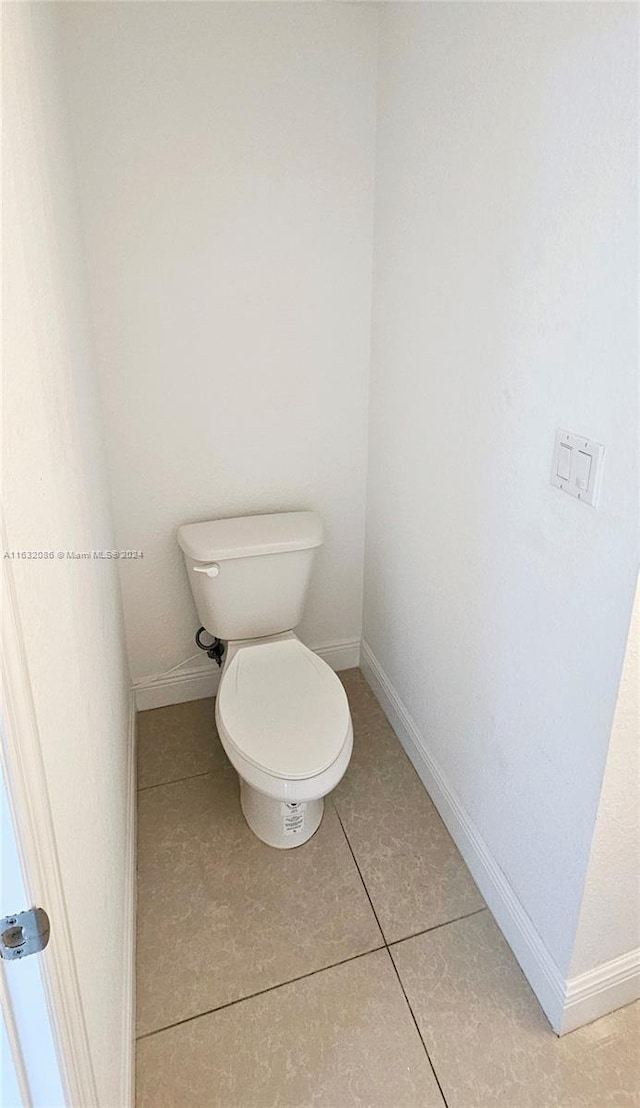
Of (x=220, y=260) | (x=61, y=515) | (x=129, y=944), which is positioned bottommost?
(x=129, y=944)

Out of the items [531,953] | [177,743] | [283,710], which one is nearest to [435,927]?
[531,953]

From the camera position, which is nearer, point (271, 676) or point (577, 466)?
point (577, 466)

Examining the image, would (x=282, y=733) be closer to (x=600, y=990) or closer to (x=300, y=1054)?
(x=300, y=1054)

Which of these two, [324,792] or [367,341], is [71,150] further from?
[324,792]

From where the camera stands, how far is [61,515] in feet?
3.32

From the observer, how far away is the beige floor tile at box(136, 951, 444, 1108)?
1.32m

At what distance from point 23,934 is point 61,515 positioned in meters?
0.54

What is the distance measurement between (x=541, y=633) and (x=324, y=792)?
0.63 m

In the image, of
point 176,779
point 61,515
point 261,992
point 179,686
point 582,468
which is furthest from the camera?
point 179,686

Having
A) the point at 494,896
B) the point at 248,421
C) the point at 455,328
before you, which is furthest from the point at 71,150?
the point at 494,896

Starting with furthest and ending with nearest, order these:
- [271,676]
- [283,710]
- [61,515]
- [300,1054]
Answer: [271,676] < [283,710] < [300,1054] < [61,515]

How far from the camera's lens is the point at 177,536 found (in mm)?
2010

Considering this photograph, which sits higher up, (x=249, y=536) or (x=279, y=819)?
(x=249, y=536)

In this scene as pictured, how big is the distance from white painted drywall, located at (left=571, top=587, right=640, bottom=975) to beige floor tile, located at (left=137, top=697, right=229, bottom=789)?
1.09 metres
